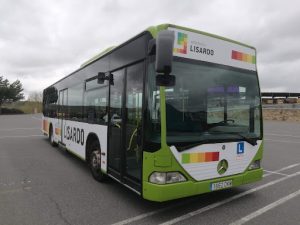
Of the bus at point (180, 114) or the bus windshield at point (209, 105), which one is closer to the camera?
the bus at point (180, 114)

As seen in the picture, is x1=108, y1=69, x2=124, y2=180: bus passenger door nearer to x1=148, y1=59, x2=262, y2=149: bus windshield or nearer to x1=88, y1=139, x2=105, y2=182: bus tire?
x1=88, y1=139, x2=105, y2=182: bus tire

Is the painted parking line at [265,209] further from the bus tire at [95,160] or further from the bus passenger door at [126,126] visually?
the bus tire at [95,160]

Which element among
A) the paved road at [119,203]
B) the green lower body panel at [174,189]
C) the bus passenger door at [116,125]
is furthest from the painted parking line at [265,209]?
the bus passenger door at [116,125]

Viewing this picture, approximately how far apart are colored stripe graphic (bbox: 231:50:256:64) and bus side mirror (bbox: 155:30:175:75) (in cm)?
175

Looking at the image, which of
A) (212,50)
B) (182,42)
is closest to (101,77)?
(182,42)

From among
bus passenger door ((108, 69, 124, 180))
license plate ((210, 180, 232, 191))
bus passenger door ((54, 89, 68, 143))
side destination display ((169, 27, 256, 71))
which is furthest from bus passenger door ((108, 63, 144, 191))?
bus passenger door ((54, 89, 68, 143))

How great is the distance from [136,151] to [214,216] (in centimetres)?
156

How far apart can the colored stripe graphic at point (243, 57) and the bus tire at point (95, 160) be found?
11.3 ft

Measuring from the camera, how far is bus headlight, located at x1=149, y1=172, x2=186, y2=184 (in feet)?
14.6

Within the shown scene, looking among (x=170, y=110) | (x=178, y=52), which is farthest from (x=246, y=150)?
(x=178, y=52)

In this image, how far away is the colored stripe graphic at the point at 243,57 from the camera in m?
5.42

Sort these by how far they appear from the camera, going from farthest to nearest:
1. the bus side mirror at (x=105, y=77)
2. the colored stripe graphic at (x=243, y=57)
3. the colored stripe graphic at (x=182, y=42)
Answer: the bus side mirror at (x=105, y=77) → the colored stripe graphic at (x=243, y=57) → the colored stripe graphic at (x=182, y=42)

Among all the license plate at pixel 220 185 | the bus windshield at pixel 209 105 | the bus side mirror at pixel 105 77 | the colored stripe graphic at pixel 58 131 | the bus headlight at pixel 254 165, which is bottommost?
the license plate at pixel 220 185

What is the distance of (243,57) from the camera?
18.3ft
